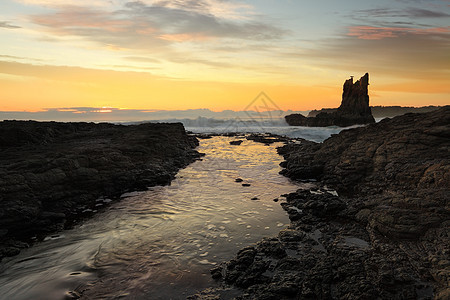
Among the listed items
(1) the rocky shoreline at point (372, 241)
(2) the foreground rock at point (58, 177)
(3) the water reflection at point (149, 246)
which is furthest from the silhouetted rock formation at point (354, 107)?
(3) the water reflection at point (149, 246)

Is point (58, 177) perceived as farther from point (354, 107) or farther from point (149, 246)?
point (354, 107)

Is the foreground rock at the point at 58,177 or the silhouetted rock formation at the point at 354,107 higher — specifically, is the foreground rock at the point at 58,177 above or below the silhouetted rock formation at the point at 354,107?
below

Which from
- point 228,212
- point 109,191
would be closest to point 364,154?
point 228,212

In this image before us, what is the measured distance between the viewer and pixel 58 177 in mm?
15617

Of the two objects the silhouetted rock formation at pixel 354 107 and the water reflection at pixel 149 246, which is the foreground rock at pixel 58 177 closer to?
the water reflection at pixel 149 246

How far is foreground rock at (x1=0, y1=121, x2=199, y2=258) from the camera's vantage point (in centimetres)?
1220

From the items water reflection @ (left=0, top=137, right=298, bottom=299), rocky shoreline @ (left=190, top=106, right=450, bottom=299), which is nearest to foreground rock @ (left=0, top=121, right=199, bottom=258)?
water reflection @ (left=0, top=137, right=298, bottom=299)

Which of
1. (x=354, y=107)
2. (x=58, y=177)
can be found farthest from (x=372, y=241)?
(x=354, y=107)

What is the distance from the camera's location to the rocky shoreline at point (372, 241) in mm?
7160

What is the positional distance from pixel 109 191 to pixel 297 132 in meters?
68.4

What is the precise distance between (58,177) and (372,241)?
55.2ft

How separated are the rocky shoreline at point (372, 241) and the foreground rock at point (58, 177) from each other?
973 cm

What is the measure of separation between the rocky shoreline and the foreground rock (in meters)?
9.73

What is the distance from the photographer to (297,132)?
258 feet
